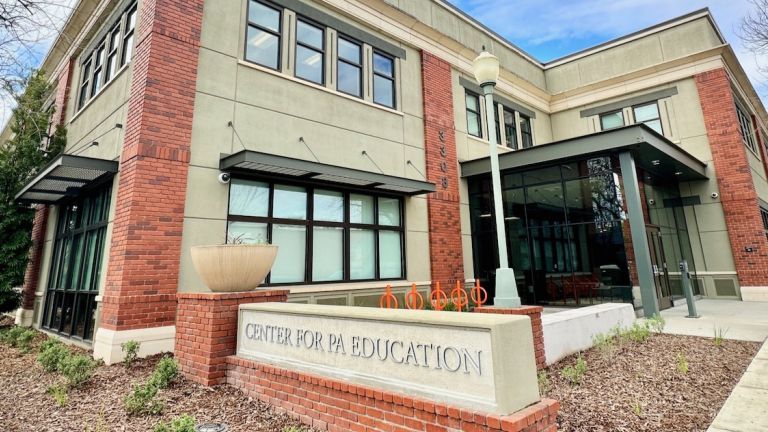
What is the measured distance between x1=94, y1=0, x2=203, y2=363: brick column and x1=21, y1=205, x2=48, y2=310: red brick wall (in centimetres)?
728

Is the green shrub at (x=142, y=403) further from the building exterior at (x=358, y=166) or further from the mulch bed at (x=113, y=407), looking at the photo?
the building exterior at (x=358, y=166)

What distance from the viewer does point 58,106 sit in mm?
13070

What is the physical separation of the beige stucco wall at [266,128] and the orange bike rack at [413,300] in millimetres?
650

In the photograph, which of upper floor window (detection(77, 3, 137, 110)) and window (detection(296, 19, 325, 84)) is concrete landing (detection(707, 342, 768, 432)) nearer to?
window (detection(296, 19, 325, 84))

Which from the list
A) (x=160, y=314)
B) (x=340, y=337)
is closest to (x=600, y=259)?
(x=340, y=337)

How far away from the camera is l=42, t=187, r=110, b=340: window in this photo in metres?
8.47

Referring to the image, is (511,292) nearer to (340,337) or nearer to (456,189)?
(340,337)

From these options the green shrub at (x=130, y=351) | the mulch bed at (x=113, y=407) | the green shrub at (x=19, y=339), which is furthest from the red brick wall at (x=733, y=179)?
the green shrub at (x=19, y=339)

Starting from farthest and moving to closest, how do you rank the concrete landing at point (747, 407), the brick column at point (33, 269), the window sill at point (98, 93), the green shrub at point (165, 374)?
1. the brick column at point (33, 269)
2. the window sill at point (98, 93)
3. the green shrub at point (165, 374)
4. the concrete landing at point (747, 407)

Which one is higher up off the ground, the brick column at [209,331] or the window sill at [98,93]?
the window sill at [98,93]

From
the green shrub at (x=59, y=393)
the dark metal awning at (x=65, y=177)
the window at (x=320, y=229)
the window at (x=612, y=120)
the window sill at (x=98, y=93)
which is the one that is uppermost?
the window at (x=612, y=120)

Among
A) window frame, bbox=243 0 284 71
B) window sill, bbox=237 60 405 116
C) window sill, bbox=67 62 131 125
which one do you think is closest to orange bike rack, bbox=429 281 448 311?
window sill, bbox=237 60 405 116

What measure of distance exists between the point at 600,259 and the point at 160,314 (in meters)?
11.5

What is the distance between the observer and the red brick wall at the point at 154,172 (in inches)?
272
